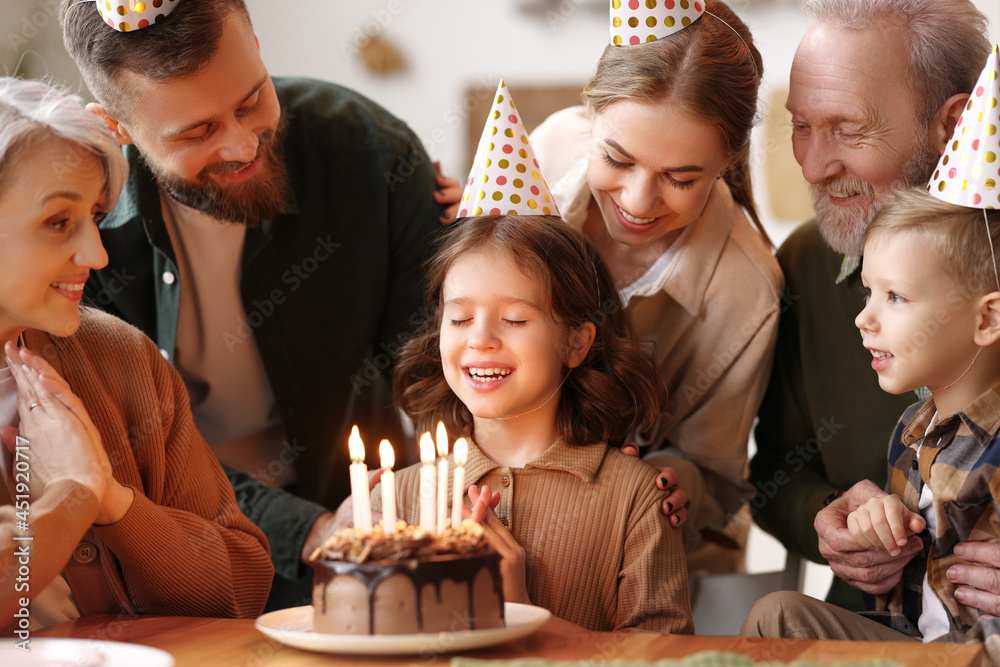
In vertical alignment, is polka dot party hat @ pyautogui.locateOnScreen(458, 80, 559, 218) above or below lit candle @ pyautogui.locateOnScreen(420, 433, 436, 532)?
above

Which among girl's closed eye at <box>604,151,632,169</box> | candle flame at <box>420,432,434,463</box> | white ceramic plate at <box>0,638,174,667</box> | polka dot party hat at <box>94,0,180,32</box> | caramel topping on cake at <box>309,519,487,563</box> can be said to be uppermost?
polka dot party hat at <box>94,0,180,32</box>

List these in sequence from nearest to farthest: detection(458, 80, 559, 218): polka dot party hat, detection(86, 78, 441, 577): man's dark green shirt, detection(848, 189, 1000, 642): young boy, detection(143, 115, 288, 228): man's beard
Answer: detection(848, 189, 1000, 642): young boy
detection(458, 80, 559, 218): polka dot party hat
detection(143, 115, 288, 228): man's beard
detection(86, 78, 441, 577): man's dark green shirt

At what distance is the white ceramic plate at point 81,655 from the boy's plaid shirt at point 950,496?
40.0 inches

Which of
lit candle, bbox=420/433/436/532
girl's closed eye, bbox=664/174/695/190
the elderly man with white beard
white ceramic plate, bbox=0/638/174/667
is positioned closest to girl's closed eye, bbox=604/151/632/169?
girl's closed eye, bbox=664/174/695/190

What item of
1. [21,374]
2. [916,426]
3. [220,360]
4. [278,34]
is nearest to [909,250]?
[916,426]

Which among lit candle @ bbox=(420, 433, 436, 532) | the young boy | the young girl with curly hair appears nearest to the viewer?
lit candle @ bbox=(420, 433, 436, 532)

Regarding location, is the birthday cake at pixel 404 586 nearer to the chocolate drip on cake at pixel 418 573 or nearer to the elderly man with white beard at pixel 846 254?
the chocolate drip on cake at pixel 418 573

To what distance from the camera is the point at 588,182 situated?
1910mm

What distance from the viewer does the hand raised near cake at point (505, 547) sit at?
4.76 feet

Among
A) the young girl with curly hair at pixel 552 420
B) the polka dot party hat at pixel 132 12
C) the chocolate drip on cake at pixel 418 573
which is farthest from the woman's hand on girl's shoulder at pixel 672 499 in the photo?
the polka dot party hat at pixel 132 12

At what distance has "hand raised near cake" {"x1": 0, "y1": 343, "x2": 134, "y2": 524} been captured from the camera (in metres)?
1.27

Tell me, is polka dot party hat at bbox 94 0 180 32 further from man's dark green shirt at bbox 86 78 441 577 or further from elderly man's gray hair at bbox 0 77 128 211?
man's dark green shirt at bbox 86 78 441 577

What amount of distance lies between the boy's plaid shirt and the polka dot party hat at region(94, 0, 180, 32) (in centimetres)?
144

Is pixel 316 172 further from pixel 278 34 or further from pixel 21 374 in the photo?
pixel 278 34
